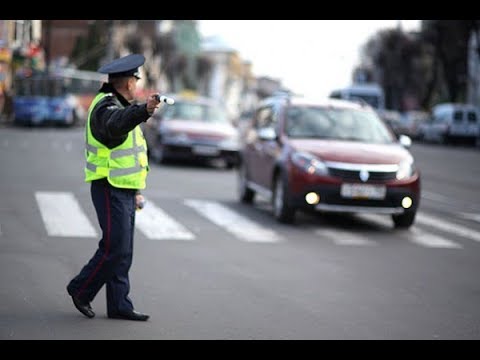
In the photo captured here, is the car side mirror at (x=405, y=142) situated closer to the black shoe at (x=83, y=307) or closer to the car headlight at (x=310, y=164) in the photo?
the car headlight at (x=310, y=164)

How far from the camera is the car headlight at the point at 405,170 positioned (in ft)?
42.6

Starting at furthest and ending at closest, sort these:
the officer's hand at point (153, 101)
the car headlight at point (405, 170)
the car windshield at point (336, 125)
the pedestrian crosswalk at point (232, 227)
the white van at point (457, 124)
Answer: the white van at point (457, 124) < the car windshield at point (336, 125) < the car headlight at point (405, 170) < the pedestrian crosswalk at point (232, 227) < the officer's hand at point (153, 101)

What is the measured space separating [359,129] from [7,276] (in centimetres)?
675

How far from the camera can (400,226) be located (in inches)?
531

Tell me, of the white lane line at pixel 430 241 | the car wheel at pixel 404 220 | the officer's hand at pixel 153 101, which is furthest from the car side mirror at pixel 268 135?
the officer's hand at pixel 153 101

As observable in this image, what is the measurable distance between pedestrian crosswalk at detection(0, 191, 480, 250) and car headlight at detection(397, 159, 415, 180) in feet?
A: 2.30

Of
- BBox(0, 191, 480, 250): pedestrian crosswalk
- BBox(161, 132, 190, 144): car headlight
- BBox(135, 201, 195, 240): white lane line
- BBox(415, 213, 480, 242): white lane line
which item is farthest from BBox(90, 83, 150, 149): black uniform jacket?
BBox(161, 132, 190, 144): car headlight

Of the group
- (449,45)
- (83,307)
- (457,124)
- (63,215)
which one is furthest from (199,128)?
(449,45)

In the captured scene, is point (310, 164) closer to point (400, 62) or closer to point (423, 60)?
point (400, 62)

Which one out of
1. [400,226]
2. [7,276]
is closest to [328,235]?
[400,226]

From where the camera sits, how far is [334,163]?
1284 centimetres

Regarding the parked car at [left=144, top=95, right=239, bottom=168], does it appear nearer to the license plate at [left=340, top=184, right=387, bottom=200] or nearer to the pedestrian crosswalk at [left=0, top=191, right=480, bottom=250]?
the pedestrian crosswalk at [left=0, top=191, right=480, bottom=250]

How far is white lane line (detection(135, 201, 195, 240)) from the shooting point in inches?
462

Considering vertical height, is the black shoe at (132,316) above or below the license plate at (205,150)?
above
